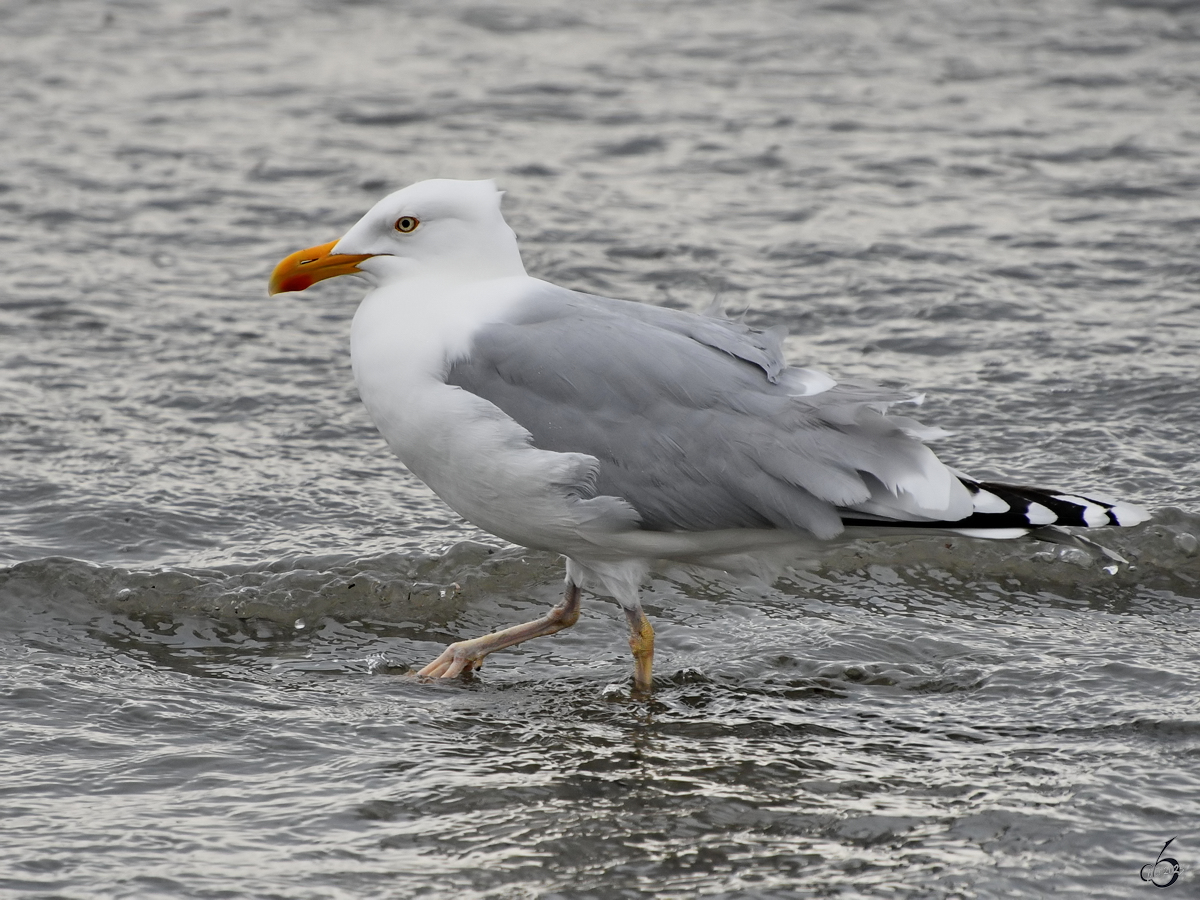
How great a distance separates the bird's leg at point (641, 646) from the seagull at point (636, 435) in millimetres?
311

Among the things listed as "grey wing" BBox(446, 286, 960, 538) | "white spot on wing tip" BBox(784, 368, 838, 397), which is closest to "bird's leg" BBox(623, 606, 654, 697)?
"grey wing" BBox(446, 286, 960, 538)

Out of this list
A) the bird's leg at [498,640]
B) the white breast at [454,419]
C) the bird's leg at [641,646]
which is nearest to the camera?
the white breast at [454,419]

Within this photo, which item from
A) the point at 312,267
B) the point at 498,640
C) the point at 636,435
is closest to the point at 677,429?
the point at 636,435

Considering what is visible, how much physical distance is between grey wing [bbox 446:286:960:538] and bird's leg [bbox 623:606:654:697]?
0.44 metres

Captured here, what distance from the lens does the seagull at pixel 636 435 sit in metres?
4.79

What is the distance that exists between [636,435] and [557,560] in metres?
1.47

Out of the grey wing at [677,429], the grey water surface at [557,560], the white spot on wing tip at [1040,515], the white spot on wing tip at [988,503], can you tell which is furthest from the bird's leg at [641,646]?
the white spot on wing tip at [1040,515]

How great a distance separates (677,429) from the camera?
4.84 m

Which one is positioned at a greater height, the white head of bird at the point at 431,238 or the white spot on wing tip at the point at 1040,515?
the white head of bird at the point at 431,238

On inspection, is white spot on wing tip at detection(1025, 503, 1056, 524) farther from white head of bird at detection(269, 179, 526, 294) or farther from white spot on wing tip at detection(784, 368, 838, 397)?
white head of bird at detection(269, 179, 526, 294)

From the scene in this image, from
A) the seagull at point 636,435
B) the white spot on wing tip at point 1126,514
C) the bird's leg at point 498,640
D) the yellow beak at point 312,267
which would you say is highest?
the yellow beak at point 312,267

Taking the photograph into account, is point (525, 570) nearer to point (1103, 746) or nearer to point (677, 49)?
point (1103, 746)

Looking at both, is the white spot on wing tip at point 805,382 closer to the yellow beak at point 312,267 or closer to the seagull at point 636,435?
the seagull at point 636,435

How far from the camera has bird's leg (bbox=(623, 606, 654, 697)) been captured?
5.21 m
